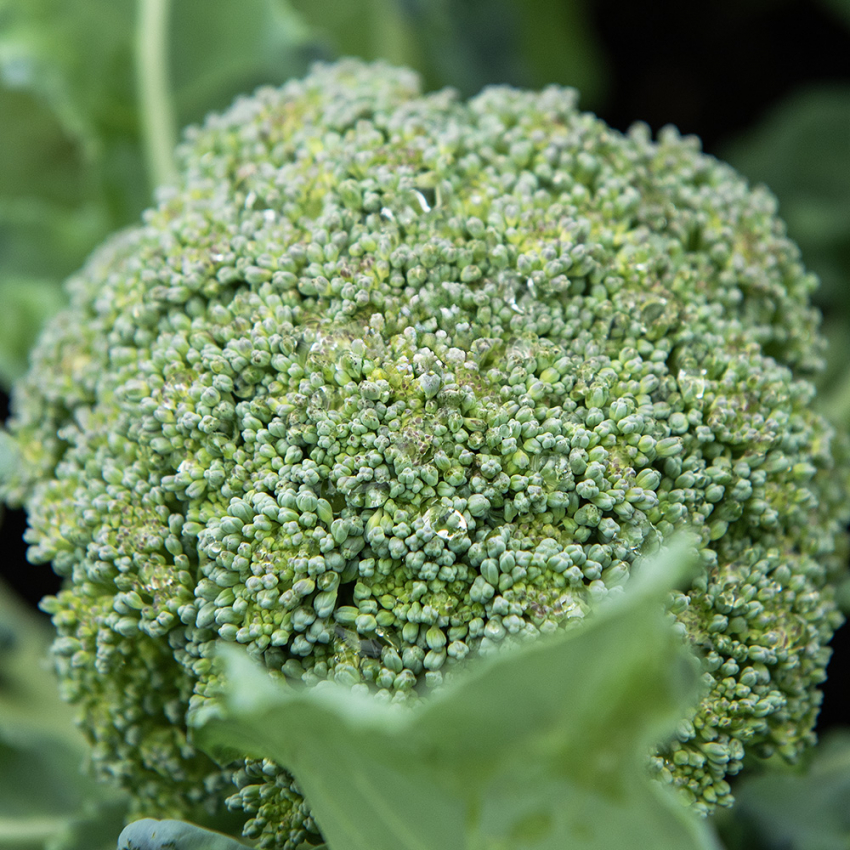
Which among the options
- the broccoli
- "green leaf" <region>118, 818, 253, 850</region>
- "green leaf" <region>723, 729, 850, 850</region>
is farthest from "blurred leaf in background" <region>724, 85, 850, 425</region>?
"green leaf" <region>118, 818, 253, 850</region>

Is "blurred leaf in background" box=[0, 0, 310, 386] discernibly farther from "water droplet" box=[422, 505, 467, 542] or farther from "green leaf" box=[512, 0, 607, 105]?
"water droplet" box=[422, 505, 467, 542]

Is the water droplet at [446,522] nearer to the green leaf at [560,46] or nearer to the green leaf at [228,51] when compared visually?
the green leaf at [228,51]

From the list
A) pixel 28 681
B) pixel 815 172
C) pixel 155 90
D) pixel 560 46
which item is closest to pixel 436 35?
pixel 560 46

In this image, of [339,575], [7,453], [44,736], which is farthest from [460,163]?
[44,736]

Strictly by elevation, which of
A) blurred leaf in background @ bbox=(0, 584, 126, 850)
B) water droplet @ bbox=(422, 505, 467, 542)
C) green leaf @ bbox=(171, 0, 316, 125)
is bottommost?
water droplet @ bbox=(422, 505, 467, 542)

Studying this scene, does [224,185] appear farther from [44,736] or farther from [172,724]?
[44,736]

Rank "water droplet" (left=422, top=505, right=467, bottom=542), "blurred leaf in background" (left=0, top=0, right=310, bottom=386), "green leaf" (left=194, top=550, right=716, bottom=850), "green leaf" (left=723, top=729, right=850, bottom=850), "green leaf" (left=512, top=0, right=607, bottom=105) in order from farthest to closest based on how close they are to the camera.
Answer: "green leaf" (left=512, top=0, right=607, bottom=105)
"blurred leaf in background" (left=0, top=0, right=310, bottom=386)
"green leaf" (left=723, top=729, right=850, bottom=850)
"water droplet" (left=422, top=505, right=467, bottom=542)
"green leaf" (left=194, top=550, right=716, bottom=850)

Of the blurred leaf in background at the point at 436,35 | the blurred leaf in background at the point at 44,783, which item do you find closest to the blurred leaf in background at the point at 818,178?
the blurred leaf in background at the point at 436,35
